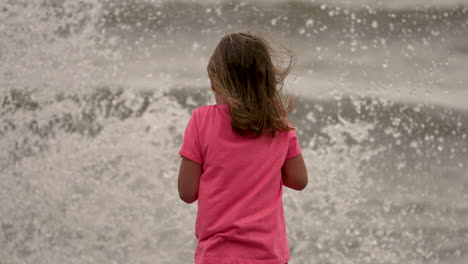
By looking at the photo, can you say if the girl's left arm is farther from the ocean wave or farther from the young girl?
the ocean wave

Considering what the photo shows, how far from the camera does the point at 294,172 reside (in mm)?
827

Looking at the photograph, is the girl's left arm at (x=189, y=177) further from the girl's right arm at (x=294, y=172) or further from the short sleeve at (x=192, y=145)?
the girl's right arm at (x=294, y=172)

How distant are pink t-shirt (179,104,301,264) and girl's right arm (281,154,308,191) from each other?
42mm

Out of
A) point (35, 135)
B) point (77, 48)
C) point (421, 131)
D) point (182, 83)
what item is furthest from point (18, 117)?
point (421, 131)

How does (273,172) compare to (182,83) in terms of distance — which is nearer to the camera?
(273,172)

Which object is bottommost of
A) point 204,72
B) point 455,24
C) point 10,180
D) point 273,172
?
point 10,180

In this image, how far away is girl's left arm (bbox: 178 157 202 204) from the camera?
78 cm

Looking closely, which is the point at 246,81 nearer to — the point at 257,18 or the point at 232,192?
the point at 232,192

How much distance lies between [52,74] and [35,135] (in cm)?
13

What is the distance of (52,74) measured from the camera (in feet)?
4.17

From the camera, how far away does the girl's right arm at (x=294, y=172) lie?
2.69 ft

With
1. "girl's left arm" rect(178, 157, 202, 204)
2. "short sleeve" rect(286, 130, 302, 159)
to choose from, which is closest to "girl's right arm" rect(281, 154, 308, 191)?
"short sleeve" rect(286, 130, 302, 159)

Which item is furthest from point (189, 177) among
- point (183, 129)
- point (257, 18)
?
point (257, 18)

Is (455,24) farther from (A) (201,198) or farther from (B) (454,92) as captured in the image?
(A) (201,198)
